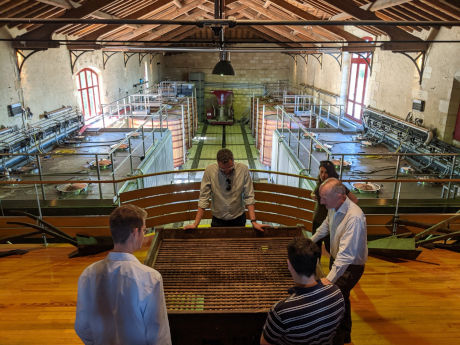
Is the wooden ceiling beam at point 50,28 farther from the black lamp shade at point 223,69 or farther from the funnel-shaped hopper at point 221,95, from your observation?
the funnel-shaped hopper at point 221,95

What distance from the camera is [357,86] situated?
12859mm

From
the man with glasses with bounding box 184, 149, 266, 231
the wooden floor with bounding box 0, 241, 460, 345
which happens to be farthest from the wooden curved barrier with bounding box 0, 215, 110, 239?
the man with glasses with bounding box 184, 149, 266, 231

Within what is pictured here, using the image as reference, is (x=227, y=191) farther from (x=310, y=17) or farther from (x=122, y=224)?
(x=310, y=17)

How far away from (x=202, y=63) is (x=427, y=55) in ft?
61.0

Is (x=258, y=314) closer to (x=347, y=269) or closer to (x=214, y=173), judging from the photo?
(x=347, y=269)

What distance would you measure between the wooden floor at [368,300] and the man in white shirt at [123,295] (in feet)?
4.77

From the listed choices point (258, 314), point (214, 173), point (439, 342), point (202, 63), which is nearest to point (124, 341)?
point (258, 314)

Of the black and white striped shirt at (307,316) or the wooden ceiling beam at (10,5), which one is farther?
the wooden ceiling beam at (10,5)

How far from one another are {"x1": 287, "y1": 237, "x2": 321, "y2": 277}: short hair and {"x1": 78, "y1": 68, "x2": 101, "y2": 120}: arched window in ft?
40.1

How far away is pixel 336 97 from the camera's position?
13.9 meters

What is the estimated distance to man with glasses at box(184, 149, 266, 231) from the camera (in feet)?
11.3

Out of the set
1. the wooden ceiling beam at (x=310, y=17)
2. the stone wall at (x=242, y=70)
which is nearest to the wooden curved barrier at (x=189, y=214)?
the wooden ceiling beam at (x=310, y=17)

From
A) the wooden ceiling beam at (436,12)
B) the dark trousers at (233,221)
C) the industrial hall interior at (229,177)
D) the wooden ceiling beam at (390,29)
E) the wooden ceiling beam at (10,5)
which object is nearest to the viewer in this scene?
the industrial hall interior at (229,177)

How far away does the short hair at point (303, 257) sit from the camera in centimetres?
162
